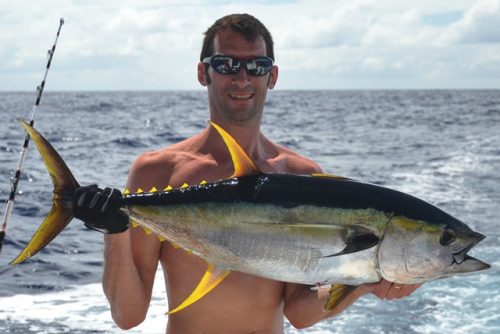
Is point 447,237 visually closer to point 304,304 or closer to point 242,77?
point 304,304

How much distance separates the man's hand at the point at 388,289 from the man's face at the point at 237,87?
3.65 feet

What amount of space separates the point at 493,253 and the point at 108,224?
8559 mm

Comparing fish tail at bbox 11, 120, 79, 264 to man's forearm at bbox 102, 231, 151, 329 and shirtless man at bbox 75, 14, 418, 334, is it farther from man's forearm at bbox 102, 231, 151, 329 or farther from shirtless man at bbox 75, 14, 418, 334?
shirtless man at bbox 75, 14, 418, 334

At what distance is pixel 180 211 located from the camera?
9.43 ft

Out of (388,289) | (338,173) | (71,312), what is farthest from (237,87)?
(338,173)

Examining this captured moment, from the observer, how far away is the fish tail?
2721mm

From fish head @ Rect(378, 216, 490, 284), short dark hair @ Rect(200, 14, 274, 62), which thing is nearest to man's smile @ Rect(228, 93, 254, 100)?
short dark hair @ Rect(200, 14, 274, 62)

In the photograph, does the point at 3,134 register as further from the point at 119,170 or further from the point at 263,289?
the point at 263,289

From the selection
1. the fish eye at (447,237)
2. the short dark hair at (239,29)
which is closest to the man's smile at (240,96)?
the short dark hair at (239,29)

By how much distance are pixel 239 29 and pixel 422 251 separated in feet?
4.80

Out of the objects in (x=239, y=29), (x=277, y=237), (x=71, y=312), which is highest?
(x=239, y=29)

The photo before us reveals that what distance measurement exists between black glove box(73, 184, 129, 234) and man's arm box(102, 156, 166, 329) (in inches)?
15.6

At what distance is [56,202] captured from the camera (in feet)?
9.19

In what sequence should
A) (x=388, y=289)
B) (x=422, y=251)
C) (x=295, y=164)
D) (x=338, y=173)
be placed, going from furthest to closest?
(x=338, y=173) < (x=295, y=164) < (x=388, y=289) < (x=422, y=251)
